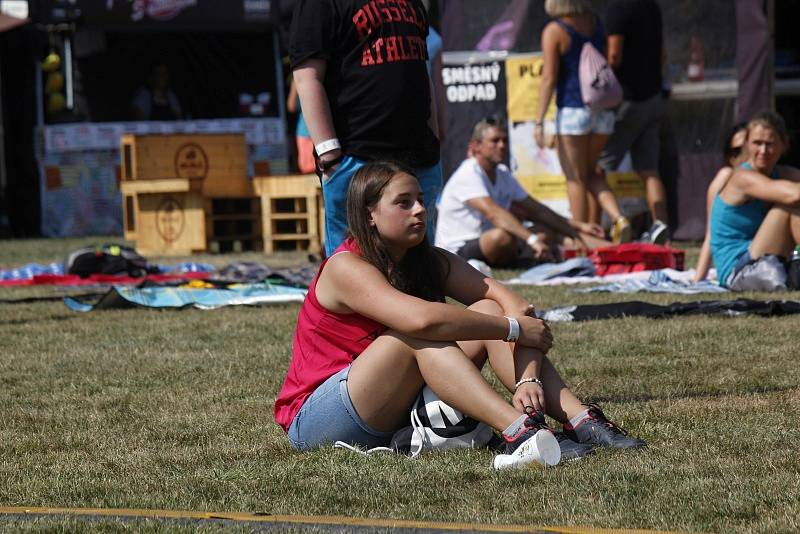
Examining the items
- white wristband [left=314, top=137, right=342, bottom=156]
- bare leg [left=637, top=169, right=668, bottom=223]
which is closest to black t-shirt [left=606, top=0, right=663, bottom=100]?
bare leg [left=637, top=169, right=668, bottom=223]

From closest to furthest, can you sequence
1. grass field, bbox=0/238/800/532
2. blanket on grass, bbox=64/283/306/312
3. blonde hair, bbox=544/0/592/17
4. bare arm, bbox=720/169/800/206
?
grass field, bbox=0/238/800/532, bare arm, bbox=720/169/800/206, blanket on grass, bbox=64/283/306/312, blonde hair, bbox=544/0/592/17

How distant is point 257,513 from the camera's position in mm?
3531

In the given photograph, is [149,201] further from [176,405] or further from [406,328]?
[406,328]

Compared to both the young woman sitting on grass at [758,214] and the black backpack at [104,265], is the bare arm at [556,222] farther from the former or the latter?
the black backpack at [104,265]

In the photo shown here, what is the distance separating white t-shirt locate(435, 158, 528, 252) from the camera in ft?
36.1

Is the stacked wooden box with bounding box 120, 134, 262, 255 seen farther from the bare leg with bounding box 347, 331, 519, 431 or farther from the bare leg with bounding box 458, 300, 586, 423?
the bare leg with bounding box 347, 331, 519, 431

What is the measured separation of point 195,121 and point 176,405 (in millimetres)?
13545

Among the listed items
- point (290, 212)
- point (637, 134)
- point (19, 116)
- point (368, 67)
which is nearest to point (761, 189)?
point (368, 67)

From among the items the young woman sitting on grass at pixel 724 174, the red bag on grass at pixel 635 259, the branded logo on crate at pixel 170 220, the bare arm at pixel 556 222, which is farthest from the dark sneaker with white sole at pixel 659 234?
the branded logo on crate at pixel 170 220

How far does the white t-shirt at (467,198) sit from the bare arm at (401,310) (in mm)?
6693

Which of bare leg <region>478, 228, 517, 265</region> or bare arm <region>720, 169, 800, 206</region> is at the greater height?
bare arm <region>720, 169, 800, 206</region>

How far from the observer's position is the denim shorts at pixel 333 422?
4.25 meters

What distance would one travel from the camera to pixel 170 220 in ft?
49.6

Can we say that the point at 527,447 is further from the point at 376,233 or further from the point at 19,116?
the point at 19,116
